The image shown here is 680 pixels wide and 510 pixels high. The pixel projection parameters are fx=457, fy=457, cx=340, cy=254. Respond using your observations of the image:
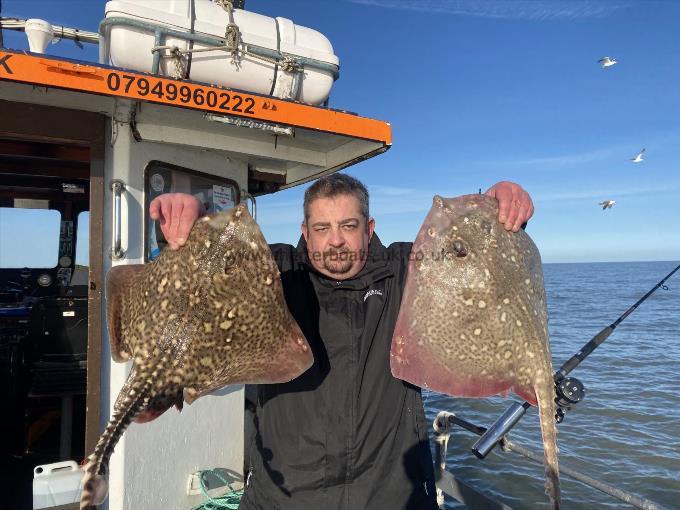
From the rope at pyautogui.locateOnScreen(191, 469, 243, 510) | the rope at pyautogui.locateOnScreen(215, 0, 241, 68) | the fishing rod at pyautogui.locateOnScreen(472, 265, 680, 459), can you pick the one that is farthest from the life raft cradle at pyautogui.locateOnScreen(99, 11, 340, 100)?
the rope at pyautogui.locateOnScreen(191, 469, 243, 510)

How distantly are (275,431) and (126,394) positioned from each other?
86 cm

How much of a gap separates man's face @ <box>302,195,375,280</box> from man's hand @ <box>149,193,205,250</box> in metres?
0.67

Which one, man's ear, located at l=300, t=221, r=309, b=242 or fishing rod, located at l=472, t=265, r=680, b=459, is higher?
man's ear, located at l=300, t=221, r=309, b=242

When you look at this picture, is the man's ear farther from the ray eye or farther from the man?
the ray eye

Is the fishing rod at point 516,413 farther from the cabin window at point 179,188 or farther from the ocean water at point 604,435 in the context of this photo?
the ocean water at point 604,435

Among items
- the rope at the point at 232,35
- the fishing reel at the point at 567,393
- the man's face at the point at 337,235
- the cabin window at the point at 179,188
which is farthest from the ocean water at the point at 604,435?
the rope at the point at 232,35

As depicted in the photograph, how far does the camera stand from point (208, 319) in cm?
212

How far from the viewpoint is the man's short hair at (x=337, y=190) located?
254 cm

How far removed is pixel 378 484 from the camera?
7.80 ft

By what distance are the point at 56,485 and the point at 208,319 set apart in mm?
2843

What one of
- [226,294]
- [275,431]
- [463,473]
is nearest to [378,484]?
[275,431]

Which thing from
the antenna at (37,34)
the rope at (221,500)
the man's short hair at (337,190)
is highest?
the antenna at (37,34)

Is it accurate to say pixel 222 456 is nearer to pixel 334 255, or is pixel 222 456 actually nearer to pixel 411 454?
pixel 411 454

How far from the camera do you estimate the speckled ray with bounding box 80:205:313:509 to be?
6.73ft
